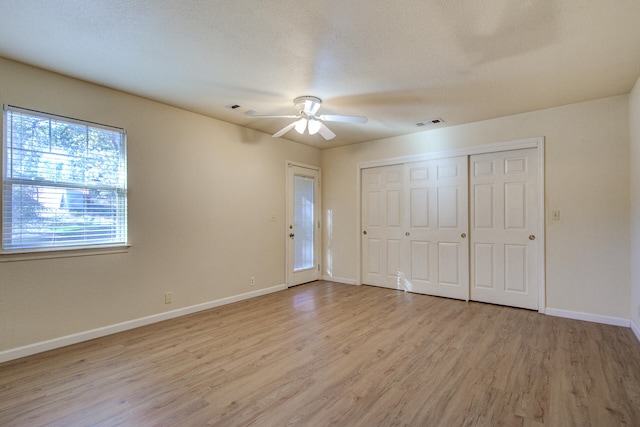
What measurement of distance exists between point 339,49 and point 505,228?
3.21 m

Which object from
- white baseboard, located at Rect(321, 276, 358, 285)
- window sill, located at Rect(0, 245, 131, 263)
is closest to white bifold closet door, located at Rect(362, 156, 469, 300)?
white baseboard, located at Rect(321, 276, 358, 285)

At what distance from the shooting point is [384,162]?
17.0 ft

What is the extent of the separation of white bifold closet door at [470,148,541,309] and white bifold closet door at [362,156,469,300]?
160 millimetres

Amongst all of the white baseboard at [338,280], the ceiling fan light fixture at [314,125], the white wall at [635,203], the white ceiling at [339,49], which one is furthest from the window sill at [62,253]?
the white wall at [635,203]

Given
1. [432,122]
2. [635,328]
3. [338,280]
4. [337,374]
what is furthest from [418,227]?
[337,374]

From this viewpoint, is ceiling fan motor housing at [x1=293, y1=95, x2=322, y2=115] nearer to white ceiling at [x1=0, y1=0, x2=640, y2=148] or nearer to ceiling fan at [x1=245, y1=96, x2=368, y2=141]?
ceiling fan at [x1=245, y1=96, x2=368, y2=141]

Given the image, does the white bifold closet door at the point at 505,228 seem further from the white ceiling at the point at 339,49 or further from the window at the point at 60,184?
the window at the point at 60,184

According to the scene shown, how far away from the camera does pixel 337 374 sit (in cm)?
242

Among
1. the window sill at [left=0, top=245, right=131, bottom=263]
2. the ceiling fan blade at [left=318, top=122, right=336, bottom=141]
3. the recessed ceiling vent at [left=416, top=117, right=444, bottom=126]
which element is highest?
the recessed ceiling vent at [left=416, top=117, right=444, bottom=126]

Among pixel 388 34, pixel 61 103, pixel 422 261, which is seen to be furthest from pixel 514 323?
pixel 61 103

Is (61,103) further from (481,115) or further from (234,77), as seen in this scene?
(481,115)

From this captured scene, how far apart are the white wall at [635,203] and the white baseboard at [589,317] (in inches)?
4.9

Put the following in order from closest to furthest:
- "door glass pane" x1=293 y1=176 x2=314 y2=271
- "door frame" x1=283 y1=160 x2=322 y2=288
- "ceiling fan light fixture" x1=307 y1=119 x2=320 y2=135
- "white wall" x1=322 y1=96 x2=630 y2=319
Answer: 1. "white wall" x1=322 y1=96 x2=630 y2=319
2. "ceiling fan light fixture" x1=307 y1=119 x2=320 y2=135
3. "door frame" x1=283 y1=160 x2=322 y2=288
4. "door glass pane" x1=293 y1=176 x2=314 y2=271

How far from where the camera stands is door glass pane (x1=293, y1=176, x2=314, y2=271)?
215 inches
